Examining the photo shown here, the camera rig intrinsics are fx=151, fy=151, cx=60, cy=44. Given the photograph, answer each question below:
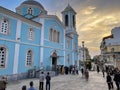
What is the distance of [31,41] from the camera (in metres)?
20.6

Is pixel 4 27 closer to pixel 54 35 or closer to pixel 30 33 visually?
pixel 30 33

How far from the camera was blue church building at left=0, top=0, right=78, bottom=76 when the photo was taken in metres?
16.9

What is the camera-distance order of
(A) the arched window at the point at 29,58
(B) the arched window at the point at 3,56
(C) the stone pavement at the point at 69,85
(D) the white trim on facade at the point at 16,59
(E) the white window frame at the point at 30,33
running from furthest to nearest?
(E) the white window frame at the point at 30,33 → (A) the arched window at the point at 29,58 → (D) the white trim on facade at the point at 16,59 → (B) the arched window at the point at 3,56 → (C) the stone pavement at the point at 69,85

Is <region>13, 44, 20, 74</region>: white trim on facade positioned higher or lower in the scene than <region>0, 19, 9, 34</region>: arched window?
lower

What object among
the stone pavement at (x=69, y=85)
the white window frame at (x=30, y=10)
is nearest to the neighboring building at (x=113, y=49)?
the white window frame at (x=30, y=10)

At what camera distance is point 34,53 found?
834 inches

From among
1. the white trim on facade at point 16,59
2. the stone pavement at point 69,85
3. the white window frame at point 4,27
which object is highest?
the white window frame at point 4,27

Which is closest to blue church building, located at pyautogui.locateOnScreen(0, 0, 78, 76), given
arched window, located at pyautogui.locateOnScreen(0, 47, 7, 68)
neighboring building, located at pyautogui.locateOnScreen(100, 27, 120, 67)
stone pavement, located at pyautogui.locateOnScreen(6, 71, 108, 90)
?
arched window, located at pyautogui.locateOnScreen(0, 47, 7, 68)

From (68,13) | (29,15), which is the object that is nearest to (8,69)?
(29,15)

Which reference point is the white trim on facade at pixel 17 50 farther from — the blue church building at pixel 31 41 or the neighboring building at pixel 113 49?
the neighboring building at pixel 113 49

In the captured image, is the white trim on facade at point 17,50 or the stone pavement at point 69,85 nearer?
the stone pavement at point 69,85

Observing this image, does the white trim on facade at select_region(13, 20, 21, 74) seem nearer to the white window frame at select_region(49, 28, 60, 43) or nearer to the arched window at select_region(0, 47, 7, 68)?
the arched window at select_region(0, 47, 7, 68)

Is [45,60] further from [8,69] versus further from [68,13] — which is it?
[68,13]

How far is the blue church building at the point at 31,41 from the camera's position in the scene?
16.9 metres
